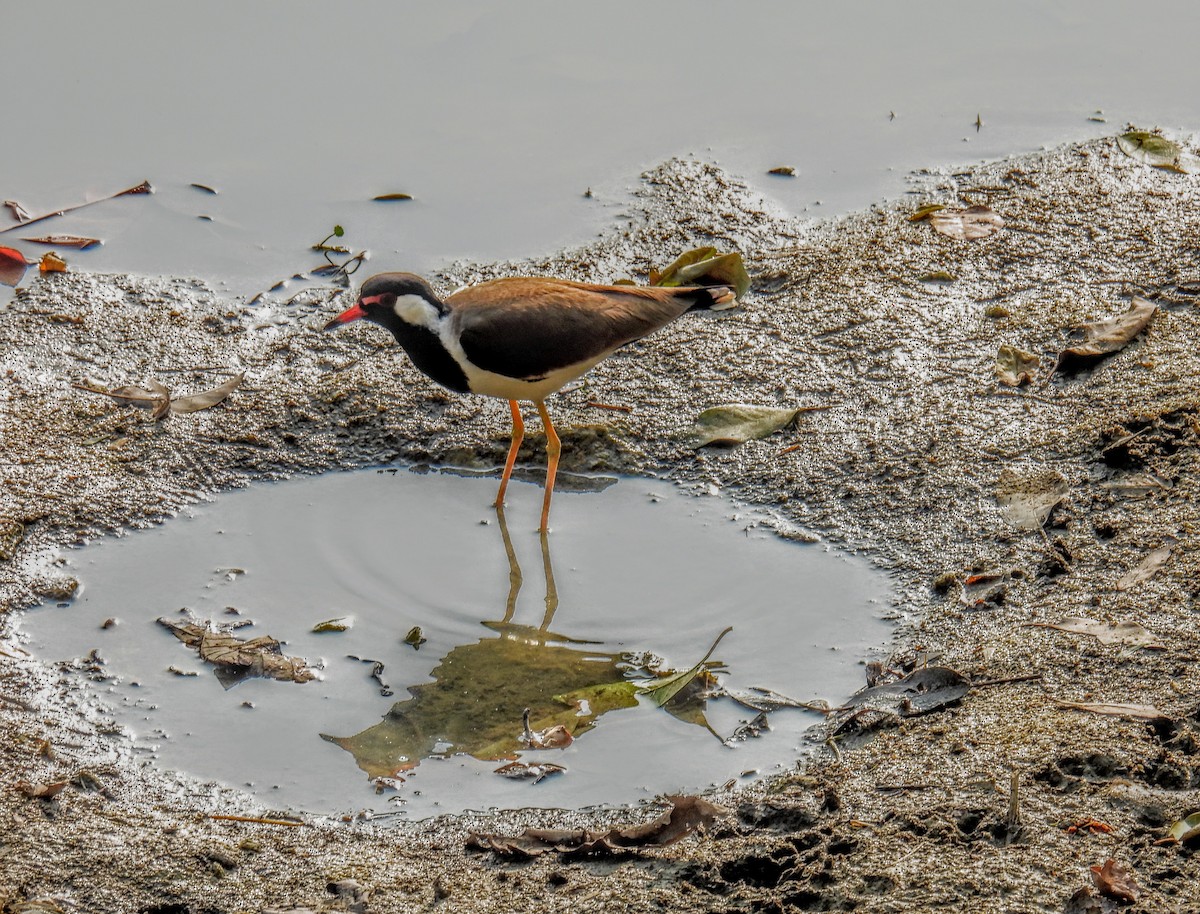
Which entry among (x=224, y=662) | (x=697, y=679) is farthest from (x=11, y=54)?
(x=697, y=679)

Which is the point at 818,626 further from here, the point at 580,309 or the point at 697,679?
the point at 580,309

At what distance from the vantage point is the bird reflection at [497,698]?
454 centimetres

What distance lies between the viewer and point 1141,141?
26.7 ft

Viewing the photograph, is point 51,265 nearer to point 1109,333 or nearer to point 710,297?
point 710,297

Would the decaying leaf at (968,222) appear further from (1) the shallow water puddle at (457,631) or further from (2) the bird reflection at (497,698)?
(2) the bird reflection at (497,698)

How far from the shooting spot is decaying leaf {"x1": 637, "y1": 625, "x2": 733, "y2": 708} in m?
4.68

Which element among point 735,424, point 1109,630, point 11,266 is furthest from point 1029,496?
point 11,266

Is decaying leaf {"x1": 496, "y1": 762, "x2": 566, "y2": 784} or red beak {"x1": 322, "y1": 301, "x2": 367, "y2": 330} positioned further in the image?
red beak {"x1": 322, "y1": 301, "x2": 367, "y2": 330}

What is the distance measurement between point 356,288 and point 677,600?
2786mm

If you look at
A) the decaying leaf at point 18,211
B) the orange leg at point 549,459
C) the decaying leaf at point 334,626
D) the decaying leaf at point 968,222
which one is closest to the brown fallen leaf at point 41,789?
the decaying leaf at point 334,626

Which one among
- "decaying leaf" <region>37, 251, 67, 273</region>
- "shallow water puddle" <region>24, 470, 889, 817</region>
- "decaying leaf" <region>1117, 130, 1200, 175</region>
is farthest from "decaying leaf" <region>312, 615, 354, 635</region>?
"decaying leaf" <region>1117, 130, 1200, 175</region>

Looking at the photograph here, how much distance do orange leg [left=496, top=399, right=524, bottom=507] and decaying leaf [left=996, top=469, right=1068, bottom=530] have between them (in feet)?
6.55

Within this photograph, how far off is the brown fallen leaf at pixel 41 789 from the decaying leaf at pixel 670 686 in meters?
1.87

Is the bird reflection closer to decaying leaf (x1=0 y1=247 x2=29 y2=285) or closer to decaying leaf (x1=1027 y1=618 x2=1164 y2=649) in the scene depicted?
decaying leaf (x1=1027 y1=618 x2=1164 y2=649)
